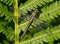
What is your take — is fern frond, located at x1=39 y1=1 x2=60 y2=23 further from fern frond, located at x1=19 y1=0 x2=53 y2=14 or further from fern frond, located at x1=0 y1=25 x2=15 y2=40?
fern frond, located at x1=0 y1=25 x2=15 y2=40

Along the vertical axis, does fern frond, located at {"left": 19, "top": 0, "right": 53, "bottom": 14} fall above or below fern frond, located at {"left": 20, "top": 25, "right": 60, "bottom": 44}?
above

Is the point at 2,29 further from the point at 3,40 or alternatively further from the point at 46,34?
the point at 3,40

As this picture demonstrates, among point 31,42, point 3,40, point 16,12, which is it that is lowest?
point 3,40

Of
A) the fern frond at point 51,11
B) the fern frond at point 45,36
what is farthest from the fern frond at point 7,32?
the fern frond at point 51,11

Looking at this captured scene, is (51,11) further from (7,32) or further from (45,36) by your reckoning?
(7,32)

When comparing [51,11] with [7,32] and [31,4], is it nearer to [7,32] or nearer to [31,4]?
[31,4]

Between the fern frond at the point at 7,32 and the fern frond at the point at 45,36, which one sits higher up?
the fern frond at the point at 7,32

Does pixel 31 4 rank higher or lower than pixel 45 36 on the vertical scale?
higher

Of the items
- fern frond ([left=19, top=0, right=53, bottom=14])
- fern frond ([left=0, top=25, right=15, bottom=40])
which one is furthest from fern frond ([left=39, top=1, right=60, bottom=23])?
fern frond ([left=0, top=25, right=15, bottom=40])

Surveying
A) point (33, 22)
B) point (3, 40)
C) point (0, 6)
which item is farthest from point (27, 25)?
Result: point (3, 40)

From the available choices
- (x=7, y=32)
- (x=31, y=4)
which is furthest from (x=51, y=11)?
(x=7, y=32)

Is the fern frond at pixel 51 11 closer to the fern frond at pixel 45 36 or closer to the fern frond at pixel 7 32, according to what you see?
the fern frond at pixel 45 36
